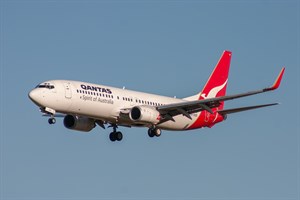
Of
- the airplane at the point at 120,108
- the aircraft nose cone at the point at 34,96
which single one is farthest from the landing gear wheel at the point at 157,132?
the aircraft nose cone at the point at 34,96

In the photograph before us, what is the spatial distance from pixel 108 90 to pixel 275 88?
1403 centimetres

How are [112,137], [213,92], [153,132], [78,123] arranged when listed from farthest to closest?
[213,92] → [112,137] → [78,123] → [153,132]

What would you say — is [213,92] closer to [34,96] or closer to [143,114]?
[143,114]

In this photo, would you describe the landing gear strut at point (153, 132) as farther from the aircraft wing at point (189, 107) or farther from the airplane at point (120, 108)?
the aircraft wing at point (189, 107)

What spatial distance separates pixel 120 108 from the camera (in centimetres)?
7669

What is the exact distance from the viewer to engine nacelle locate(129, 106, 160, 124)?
76.8m

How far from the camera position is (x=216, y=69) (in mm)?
91312

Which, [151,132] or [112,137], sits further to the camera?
[112,137]

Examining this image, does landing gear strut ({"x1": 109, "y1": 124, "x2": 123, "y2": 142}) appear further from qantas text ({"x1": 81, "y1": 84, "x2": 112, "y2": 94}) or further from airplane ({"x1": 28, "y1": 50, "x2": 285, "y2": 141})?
qantas text ({"x1": 81, "y1": 84, "x2": 112, "y2": 94})

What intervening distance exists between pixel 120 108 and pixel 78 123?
501 cm

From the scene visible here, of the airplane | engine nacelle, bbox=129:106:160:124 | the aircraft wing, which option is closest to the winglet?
the airplane

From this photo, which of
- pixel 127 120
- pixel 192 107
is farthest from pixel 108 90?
pixel 192 107

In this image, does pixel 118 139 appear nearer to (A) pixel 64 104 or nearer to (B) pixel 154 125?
(B) pixel 154 125

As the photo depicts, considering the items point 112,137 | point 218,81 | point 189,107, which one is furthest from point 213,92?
point 112,137
